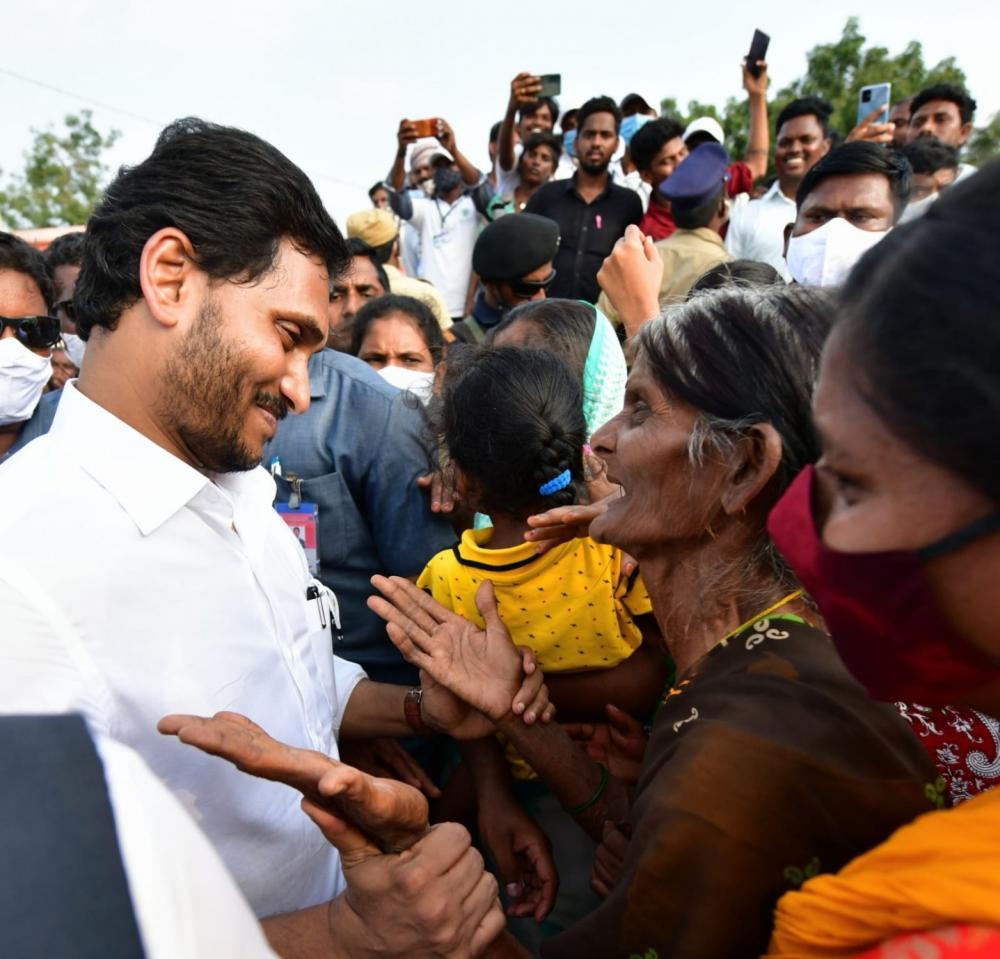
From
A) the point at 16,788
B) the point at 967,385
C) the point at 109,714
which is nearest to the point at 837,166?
the point at 967,385

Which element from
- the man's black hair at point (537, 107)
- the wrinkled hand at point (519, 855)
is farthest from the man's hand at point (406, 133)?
the wrinkled hand at point (519, 855)

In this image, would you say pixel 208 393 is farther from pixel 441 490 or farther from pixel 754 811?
pixel 754 811

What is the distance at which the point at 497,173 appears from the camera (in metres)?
8.03

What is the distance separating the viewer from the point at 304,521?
2631mm

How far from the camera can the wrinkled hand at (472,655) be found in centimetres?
191

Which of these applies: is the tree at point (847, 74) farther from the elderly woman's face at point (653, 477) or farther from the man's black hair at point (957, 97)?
the elderly woman's face at point (653, 477)

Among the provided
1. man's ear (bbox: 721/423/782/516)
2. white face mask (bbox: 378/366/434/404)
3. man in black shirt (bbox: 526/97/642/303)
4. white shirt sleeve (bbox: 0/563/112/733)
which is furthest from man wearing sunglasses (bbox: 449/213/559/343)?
white shirt sleeve (bbox: 0/563/112/733)

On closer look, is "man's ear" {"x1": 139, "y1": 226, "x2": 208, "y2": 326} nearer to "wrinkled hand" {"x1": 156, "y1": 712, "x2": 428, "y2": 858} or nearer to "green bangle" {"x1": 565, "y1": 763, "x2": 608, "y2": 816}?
"wrinkled hand" {"x1": 156, "y1": 712, "x2": 428, "y2": 858}

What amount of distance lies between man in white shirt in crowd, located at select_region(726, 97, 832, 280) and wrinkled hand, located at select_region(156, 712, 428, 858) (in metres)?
4.98

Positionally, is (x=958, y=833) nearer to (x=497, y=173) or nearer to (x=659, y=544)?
(x=659, y=544)

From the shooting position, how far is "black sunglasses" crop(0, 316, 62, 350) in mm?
3486

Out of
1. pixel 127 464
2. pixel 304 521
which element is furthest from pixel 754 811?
pixel 304 521

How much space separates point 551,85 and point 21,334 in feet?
20.8

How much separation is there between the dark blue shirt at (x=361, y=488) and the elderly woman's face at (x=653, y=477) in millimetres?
1078
